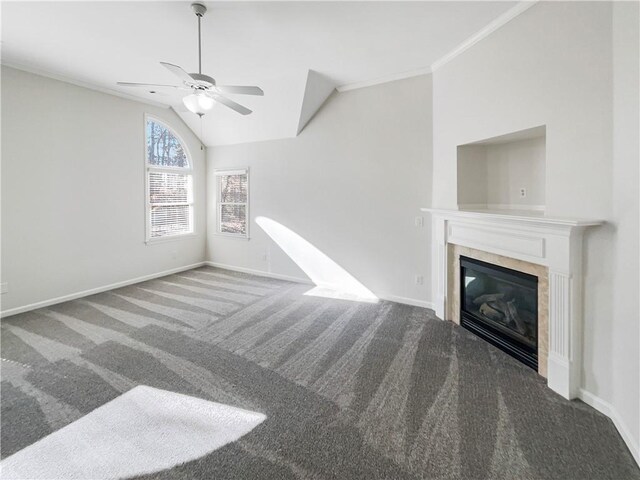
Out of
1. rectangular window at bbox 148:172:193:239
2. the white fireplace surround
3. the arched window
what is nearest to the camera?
the white fireplace surround

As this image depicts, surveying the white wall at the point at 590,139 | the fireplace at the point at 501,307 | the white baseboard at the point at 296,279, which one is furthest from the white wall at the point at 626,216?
the white baseboard at the point at 296,279

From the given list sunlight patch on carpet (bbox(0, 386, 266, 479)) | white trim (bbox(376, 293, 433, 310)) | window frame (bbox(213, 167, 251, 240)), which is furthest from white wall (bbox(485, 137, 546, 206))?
window frame (bbox(213, 167, 251, 240))

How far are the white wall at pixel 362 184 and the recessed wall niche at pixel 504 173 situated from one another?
0.54 meters

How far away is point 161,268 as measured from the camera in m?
5.55

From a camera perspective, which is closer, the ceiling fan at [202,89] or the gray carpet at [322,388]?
the gray carpet at [322,388]

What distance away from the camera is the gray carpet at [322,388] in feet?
5.47

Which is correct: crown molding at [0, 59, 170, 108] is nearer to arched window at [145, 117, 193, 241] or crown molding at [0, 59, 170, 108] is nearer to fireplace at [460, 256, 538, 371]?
arched window at [145, 117, 193, 241]

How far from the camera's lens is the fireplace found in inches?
103

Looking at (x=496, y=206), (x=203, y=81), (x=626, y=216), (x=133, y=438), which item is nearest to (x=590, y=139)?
(x=626, y=216)

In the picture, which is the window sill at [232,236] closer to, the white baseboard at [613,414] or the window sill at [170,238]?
the window sill at [170,238]

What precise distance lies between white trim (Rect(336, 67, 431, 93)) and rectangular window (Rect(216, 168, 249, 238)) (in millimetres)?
2384

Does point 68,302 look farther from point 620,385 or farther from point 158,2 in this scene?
point 620,385

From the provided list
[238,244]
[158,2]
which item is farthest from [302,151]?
[158,2]

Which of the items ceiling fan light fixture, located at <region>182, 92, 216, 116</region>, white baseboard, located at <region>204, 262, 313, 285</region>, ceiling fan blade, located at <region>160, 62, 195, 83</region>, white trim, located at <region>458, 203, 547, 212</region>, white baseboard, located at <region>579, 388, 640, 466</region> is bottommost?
white baseboard, located at <region>579, 388, 640, 466</region>
